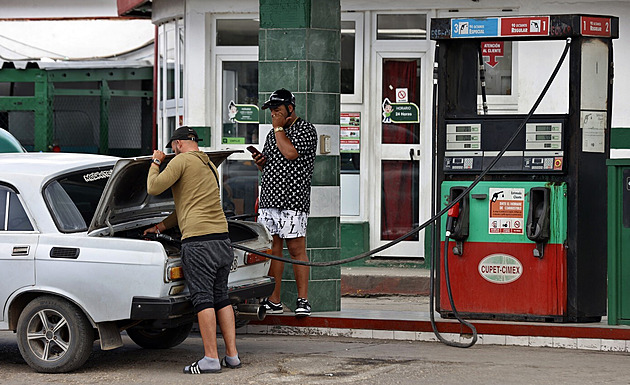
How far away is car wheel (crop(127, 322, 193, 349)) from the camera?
8.71 m

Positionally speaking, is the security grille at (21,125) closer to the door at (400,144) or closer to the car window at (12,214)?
the door at (400,144)

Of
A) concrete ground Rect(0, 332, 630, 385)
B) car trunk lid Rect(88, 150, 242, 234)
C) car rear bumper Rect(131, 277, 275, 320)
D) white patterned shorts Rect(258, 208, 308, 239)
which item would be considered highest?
car trunk lid Rect(88, 150, 242, 234)

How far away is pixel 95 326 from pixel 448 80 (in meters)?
3.61

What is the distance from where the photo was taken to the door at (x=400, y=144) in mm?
13273

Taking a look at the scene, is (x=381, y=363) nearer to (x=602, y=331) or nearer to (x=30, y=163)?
(x=602, y=331)

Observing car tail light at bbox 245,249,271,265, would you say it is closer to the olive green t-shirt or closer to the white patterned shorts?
the olive green t-shirt

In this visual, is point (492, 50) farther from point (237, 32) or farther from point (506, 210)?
point (237, 32)

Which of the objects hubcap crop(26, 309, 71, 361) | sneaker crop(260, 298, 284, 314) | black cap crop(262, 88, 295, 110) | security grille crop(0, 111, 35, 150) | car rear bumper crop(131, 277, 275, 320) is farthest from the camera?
security grille crop(0, 111, 35, 150)

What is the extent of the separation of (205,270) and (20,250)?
1.30 metres

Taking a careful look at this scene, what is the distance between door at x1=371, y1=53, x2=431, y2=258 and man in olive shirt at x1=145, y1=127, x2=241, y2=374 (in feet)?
18.9

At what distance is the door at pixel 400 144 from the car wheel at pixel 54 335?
6243mm

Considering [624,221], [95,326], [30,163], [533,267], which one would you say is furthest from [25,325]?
[624,221]

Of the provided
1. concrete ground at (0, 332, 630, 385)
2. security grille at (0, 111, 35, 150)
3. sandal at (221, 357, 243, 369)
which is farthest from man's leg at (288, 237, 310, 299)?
security grille at (0, 111, 35, 150)

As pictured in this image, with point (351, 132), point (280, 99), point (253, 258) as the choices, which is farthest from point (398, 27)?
point (253, 258)
